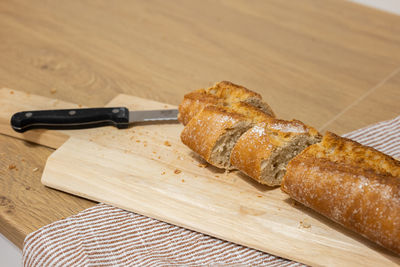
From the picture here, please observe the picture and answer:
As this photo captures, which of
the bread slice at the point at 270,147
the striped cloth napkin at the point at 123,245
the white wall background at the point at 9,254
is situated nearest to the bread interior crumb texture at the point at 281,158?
the bread slice at the point at 270,147

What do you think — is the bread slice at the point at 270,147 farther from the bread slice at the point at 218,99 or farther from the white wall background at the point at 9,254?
the white wall background at the point at 9,254

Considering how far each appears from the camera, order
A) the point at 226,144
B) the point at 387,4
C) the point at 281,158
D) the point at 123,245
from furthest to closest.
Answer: the point at 387,4 < the point at 226,144 < the point at 281,158 < the point at 123,245

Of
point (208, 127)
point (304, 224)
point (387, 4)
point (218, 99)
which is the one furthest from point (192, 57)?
point (387, 4)

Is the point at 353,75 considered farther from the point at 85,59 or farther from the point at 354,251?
the point at 85,59

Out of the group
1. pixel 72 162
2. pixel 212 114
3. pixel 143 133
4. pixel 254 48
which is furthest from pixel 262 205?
pixel 254 48

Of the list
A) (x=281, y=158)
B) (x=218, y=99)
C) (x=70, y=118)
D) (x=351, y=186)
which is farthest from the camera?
(x=70, y=118)

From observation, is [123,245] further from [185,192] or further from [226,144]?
[226,144]

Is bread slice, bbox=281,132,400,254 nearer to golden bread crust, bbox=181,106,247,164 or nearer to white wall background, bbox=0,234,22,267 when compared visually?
golden bread crust, bbox=181,106,247,164

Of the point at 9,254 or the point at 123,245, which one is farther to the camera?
the point at 9,254
